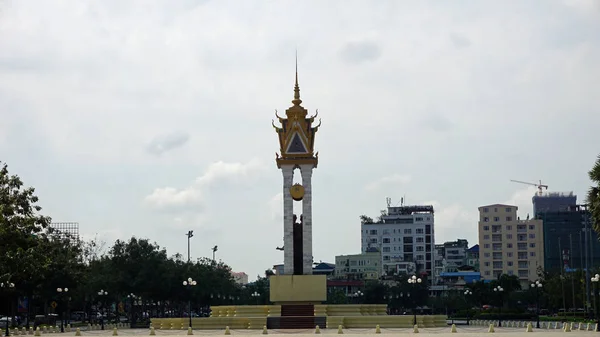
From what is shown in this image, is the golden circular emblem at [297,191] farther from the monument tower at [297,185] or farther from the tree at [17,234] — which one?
the tree at [17,234]

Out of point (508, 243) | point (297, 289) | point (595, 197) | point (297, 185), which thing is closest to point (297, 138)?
point (297, 185)

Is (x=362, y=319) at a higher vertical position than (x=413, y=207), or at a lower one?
lower

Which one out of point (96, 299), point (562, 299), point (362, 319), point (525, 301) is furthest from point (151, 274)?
point (525, 301)

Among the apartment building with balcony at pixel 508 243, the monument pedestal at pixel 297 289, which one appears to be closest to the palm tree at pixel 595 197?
the monument pedestal at pixel 297 289

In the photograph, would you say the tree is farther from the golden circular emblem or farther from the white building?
the white building

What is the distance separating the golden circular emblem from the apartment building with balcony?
97.9 meters

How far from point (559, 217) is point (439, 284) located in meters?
27.1

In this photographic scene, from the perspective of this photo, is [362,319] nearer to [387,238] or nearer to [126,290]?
[126,290]

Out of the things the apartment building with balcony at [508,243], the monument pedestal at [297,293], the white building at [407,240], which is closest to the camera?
the monument pedestal at [297,293]

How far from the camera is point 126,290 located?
100m

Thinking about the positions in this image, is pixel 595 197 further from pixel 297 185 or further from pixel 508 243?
pixel 508 243

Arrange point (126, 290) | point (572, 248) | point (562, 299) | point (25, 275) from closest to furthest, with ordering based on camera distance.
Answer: point (25, 275) → point (126, 290) → point (562, 299) → point (572, 248)

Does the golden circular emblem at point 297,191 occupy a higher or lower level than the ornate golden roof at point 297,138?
Result: lower

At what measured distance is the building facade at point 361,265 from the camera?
181225 mm
